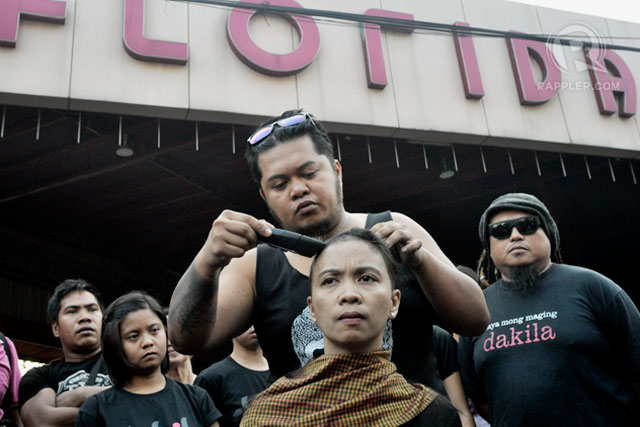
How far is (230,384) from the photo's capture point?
3941 millimetres

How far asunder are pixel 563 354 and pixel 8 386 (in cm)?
280

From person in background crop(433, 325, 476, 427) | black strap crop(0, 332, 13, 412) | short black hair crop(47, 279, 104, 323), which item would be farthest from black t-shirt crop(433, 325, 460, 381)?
black strap crop(0, 332, 13, 412)

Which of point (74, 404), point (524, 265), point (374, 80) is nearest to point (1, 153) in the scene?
point (374, 80)

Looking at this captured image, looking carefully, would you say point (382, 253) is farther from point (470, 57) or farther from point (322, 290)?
point (470, 57)


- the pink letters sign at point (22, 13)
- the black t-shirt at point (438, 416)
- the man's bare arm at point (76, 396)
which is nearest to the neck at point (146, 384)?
the man's bare arm at point (76, 396)

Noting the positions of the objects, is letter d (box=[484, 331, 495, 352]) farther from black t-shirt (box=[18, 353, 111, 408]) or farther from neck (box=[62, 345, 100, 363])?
neck (box=[62, 345, 100, 363])

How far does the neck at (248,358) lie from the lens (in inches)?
162

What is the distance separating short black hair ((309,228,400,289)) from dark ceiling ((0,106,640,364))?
5.70 m

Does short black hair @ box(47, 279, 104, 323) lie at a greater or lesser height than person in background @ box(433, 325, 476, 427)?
greater

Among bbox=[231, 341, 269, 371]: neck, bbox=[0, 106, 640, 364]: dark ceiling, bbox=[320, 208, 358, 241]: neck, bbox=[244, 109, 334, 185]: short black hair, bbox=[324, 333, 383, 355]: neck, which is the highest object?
bbox=[0, 106, 640, 364]: dark ceiling

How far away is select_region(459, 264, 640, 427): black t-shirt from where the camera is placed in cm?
269

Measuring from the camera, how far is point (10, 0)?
6.32 m

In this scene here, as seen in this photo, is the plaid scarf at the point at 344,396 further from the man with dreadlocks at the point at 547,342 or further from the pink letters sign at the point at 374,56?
the pink letters sign at the point at 374,56

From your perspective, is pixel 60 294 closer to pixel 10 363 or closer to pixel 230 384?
pixel 10 363
